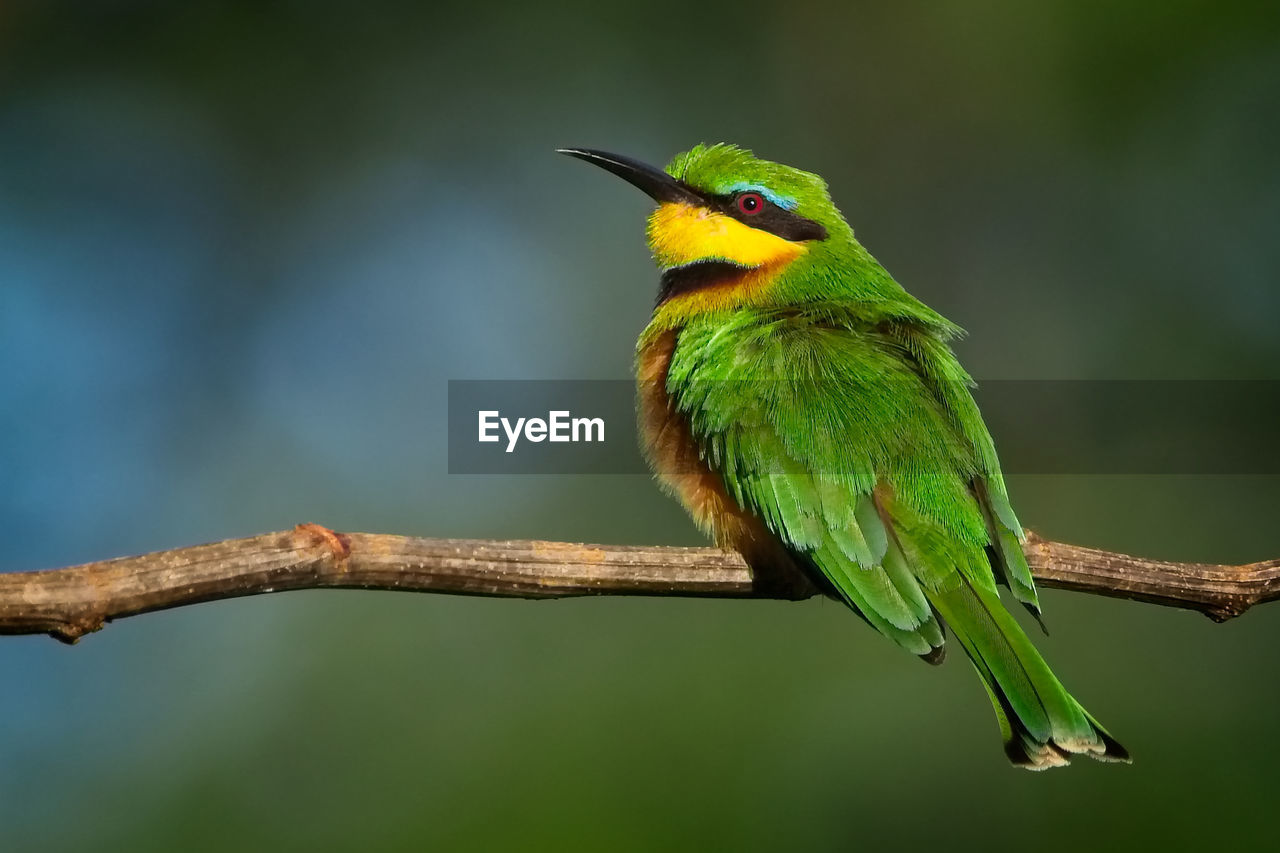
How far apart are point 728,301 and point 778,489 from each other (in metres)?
0.53

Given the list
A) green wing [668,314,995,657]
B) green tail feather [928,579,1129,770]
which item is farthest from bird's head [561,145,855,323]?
green tail feather [928,579,1129,770]

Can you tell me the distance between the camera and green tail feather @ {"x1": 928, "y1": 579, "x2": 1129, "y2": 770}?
165 centimetres

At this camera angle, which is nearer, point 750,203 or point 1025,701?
point 1025,701

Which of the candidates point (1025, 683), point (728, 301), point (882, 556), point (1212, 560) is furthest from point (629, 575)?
point (1212, 560)

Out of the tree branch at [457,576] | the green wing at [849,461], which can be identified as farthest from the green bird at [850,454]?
the tree branch at [457,576]

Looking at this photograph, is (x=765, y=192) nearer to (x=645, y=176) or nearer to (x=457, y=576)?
(x=645, y=176)

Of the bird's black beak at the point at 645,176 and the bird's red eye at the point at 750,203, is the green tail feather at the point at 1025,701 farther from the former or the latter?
the bird's black beak at the point at 645,176

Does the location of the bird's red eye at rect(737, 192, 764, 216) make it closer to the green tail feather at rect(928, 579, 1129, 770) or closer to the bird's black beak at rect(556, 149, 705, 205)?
the bird's black beak at rect(556, 149, 705, 205)

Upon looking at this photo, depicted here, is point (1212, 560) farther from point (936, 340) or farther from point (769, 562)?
point (769, 562)

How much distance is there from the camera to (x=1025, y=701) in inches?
65.9

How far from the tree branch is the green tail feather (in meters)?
0.26

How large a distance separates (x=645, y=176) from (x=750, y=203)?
240 mm

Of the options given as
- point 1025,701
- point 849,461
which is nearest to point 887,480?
point 849,461

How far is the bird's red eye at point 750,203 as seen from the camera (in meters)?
2.45
